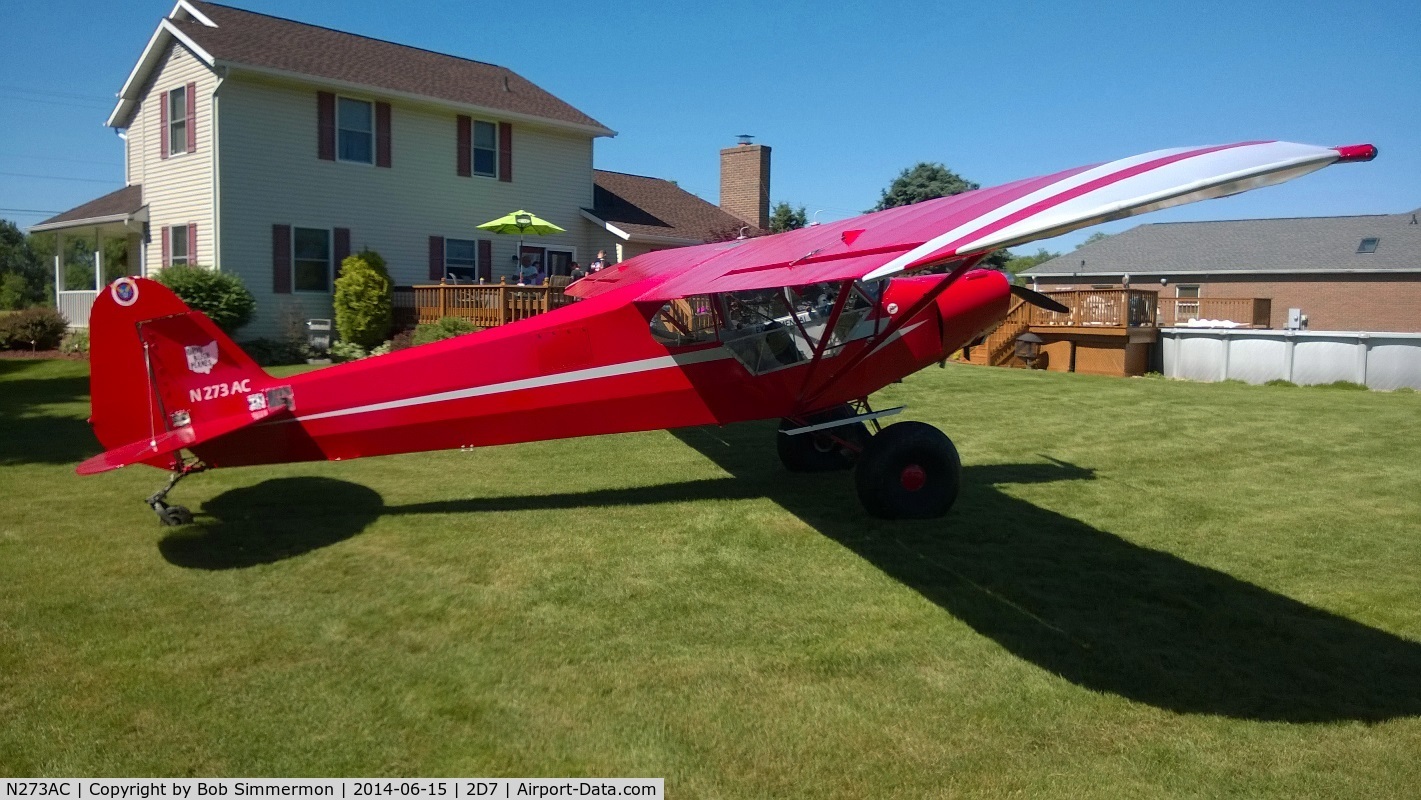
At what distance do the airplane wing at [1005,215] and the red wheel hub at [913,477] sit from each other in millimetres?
2039

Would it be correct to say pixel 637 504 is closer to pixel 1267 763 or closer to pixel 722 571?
pixel 722 571

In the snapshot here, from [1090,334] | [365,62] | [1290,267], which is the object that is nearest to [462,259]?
[365,62]

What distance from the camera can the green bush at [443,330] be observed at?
1764 centimetres

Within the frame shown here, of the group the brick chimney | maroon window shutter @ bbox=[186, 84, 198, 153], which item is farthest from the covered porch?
the brick chimney

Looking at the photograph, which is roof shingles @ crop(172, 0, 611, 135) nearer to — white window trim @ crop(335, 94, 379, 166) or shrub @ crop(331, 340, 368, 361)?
white window trim @ crop(335, 94, 379, 166)

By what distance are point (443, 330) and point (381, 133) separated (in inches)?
255

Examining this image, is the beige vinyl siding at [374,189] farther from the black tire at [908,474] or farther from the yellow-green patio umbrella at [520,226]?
the black tire at [908,474]

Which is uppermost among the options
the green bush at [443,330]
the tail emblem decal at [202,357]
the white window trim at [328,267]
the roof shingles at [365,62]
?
the roof shingles at [365,62]

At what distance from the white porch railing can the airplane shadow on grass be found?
1805cm

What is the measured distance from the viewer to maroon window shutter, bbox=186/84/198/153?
19703mm

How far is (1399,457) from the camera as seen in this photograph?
1064cm

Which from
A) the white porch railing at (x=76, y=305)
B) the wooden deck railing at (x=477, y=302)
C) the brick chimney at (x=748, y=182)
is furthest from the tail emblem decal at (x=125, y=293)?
the brick chimney at (x=748, y=182)

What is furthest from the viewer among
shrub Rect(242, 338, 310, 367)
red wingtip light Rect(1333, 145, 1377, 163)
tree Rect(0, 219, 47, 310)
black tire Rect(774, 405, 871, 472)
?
tree Rect(0, 219, 47, 310)

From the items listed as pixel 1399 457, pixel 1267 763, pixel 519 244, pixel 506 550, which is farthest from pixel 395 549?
pixel 519 244
